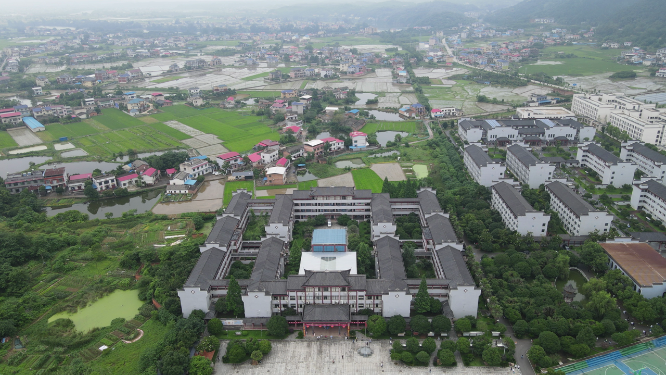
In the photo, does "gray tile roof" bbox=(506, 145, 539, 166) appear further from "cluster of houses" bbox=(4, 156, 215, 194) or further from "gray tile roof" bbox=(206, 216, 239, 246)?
"cluster of houses" bbox=(4, 156, 215, 194)

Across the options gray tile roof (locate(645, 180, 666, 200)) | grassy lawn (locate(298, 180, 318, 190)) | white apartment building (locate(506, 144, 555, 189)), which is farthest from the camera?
grassy lawn (locate(298, 180, 318, 190))

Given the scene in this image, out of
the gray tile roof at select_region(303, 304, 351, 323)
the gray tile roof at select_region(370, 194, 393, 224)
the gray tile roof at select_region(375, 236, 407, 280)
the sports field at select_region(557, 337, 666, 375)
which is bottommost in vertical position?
the sports field at select_region(557, 337, 666, 375)

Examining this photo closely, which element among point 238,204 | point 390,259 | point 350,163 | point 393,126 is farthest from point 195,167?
point 393,126

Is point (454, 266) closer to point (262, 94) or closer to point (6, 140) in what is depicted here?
point (6, 140)

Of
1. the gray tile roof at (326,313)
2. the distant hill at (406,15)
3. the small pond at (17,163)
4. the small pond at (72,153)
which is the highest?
the distant hill at (406,15)

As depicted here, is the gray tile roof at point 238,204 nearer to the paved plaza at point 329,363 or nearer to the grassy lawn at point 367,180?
the grassy lawn at point 367,180

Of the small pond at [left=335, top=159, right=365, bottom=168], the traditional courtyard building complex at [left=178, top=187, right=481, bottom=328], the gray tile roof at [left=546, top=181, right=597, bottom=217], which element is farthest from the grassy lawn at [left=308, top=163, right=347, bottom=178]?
the gray tile roof at [left=546, top=181, right=597, bottom=217]

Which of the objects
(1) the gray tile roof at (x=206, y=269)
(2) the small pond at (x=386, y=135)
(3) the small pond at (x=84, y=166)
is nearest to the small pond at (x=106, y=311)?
(1) the gray tile roof at (x=206, y=269)
